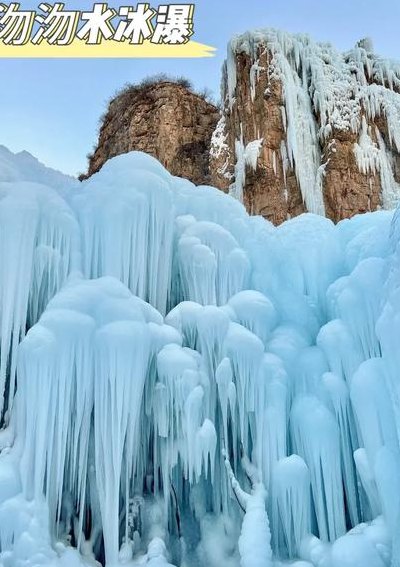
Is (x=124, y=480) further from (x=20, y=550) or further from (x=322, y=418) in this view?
(x=322, y=418)

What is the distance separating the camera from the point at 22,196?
217 inches

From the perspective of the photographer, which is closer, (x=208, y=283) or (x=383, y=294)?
(x=383, y=294)

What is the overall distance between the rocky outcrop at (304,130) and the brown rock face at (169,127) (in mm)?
966

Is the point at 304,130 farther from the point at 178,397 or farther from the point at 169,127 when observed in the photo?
the point at 178,397

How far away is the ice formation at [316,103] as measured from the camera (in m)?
13.4

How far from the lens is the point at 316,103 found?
13.8 metres

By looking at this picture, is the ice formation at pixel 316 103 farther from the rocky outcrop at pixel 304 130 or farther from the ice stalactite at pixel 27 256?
the ice stalactite at pixel 27 256

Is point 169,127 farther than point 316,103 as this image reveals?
Yes

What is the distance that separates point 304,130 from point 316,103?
0.81 meters

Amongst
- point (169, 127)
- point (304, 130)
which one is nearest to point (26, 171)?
point (304, 130)

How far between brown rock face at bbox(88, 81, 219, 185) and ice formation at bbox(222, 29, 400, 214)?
103 cm

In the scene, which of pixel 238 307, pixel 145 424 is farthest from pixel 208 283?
pixel 145 424

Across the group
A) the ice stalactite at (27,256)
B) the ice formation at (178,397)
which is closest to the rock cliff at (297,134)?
the ice formation at (178,397)

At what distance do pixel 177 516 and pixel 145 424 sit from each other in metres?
0.96
